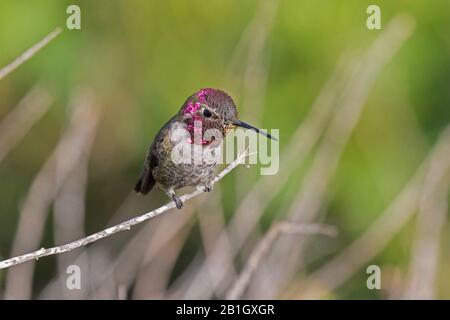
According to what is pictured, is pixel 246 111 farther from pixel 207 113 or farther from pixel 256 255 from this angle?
pixel 256 255

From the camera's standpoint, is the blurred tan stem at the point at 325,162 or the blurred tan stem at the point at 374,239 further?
the blurred tan stem at the point at 374,239

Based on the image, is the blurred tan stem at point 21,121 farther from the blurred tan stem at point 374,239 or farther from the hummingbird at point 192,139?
the blurred tan stem at point 374,239

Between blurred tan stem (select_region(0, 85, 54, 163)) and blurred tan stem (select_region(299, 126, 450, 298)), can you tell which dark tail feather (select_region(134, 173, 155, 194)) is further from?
blurred tan stem (select_region(299, 126, 450, 298))

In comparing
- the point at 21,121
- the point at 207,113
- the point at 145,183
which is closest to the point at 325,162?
the point at 145,183

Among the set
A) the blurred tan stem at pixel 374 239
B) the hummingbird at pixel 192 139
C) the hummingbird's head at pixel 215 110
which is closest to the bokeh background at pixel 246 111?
the blurred tan stem at pixel 374 239

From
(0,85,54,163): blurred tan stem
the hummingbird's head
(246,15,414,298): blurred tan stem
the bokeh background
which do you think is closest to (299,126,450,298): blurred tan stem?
the bokeh background

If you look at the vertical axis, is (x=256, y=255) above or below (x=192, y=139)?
below
